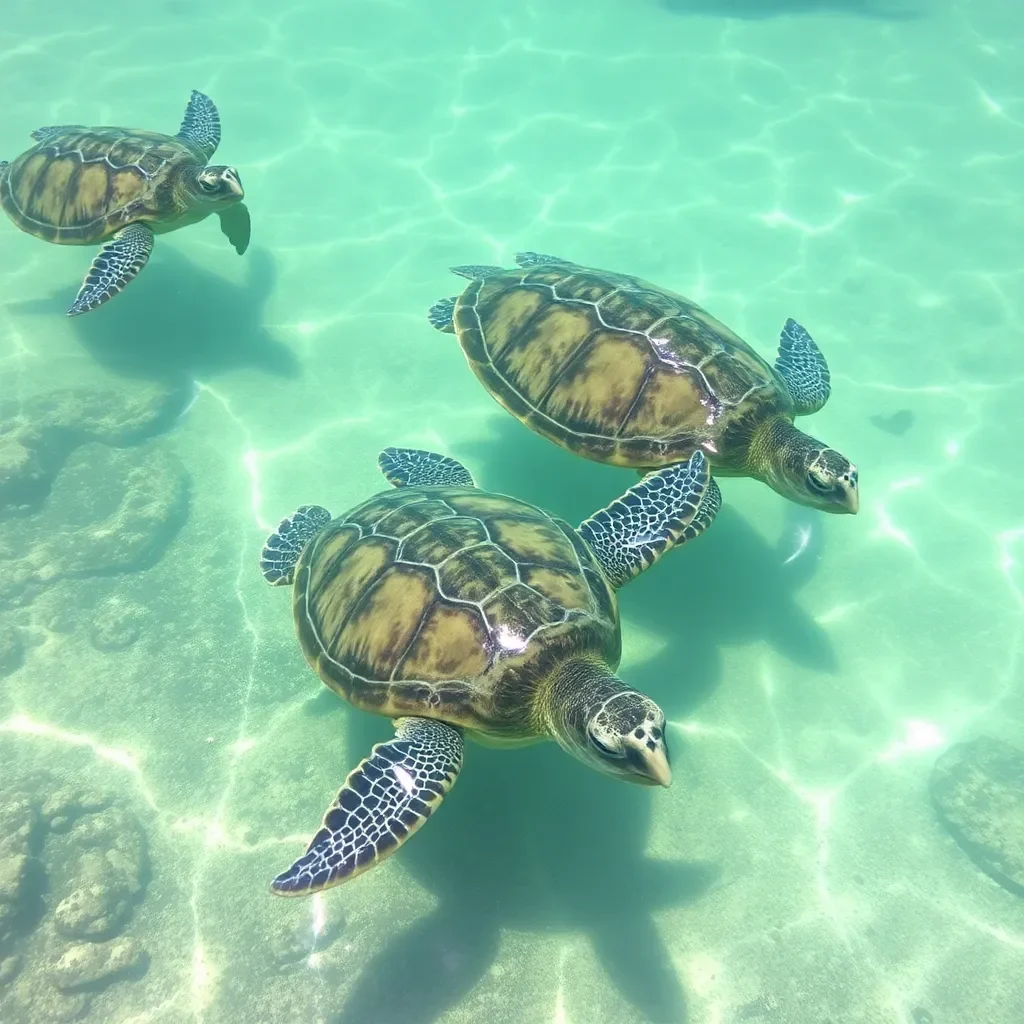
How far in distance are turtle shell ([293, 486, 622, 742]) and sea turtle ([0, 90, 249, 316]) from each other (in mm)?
4155

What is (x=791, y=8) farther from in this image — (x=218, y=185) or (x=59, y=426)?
(x=59, y=426)

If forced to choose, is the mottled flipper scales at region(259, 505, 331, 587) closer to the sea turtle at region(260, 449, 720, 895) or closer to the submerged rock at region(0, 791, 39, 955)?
the sea turtle at region(260, 449, 720, 895)

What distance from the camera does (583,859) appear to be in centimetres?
475

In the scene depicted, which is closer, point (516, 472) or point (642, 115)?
point (516, 472)

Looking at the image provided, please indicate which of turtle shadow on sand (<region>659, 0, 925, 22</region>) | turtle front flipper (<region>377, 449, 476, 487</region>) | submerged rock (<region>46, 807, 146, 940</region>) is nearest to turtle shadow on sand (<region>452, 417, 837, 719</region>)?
turtle front flipper (<region>377, 449, 476, 487</region>)

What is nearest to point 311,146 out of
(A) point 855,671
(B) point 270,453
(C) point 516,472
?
(B) point 270,453

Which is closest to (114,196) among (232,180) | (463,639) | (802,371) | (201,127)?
(232,180)

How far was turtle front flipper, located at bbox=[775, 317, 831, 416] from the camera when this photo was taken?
6.18 metres

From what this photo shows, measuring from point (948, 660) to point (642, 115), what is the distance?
9.55 m

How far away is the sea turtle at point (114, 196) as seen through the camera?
686 cm

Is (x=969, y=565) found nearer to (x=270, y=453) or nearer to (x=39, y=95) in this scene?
(x=270, y=453)

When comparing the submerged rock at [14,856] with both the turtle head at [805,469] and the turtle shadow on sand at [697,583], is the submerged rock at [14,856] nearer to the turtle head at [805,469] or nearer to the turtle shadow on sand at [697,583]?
the turtle shadow on sand at [697,583]

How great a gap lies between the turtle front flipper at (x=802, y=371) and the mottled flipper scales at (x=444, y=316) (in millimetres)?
3184

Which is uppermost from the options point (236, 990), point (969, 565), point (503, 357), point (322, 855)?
point (503, 357)
